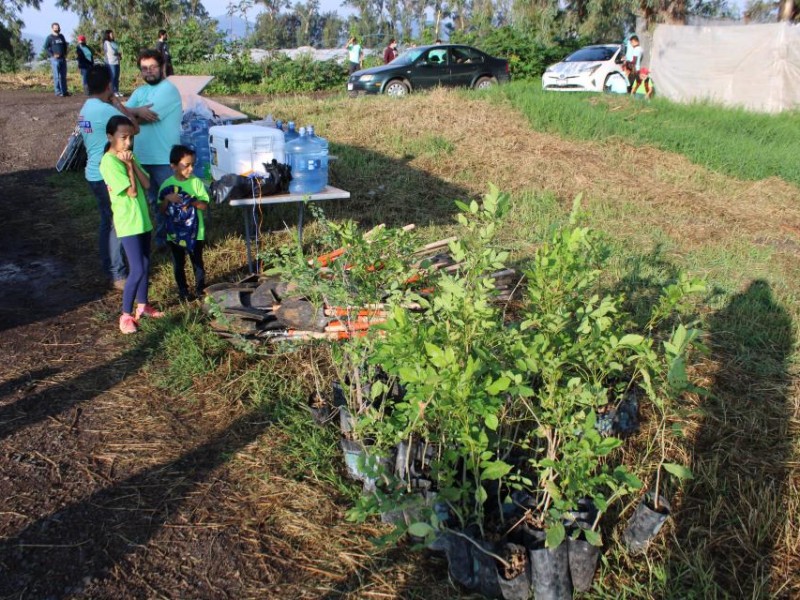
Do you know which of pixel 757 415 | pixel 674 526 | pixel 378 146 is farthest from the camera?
pixel 378 146

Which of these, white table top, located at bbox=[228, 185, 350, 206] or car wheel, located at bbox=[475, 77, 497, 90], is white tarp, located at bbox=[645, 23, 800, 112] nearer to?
car wheel, located at bbox=[475, 77, 497, 90]

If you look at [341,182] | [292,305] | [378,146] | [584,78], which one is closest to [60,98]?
[378,146]

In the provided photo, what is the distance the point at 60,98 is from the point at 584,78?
12.8m

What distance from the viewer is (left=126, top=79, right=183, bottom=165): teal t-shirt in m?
4.95

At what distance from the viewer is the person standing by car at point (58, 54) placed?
14.9m

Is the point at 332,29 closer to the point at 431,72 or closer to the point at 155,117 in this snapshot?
the point at 431,72

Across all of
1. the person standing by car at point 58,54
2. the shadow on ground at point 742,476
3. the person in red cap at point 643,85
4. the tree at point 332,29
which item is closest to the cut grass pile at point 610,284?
the shadow on ground at point 742,476

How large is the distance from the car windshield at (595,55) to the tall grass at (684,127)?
416 cm

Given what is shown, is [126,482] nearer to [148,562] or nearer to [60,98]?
Result: [148,562]

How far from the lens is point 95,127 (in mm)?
4648

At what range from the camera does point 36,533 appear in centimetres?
267

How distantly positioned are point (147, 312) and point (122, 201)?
2.60 ft

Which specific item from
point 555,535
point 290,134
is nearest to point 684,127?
point 290,134

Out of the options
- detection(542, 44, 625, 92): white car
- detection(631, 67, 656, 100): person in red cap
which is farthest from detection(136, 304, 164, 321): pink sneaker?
detection(542, 44, 625, 92): white car
